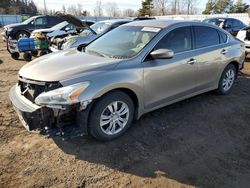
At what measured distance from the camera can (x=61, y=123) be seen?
3.28 m

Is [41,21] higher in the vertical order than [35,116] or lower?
higher

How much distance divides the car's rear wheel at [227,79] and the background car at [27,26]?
522 inches

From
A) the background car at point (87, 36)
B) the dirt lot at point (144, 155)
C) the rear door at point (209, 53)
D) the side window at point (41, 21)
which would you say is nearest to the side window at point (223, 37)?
the rear door at point (209, 53)

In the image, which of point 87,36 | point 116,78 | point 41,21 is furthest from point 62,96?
point 41,21

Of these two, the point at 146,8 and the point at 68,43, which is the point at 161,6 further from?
the point at 68,43

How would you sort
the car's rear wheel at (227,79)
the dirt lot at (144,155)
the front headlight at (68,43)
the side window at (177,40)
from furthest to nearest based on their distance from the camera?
the front headlight at (68,43) < the car's rear wheel at (227,79) < the side window at (177,40) < the dirt lot at (144,155)

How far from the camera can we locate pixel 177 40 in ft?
14.2

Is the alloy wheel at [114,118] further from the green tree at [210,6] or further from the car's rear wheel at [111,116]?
the green tree at [210,6]

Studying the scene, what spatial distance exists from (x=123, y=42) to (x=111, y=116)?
136cm

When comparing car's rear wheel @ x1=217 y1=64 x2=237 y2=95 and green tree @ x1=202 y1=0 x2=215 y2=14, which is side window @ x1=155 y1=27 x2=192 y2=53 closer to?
car's rear wheel @ x1=217 y1=64 x2=237 y2=95

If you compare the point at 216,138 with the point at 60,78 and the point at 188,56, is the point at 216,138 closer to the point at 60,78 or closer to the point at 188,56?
the point at 188,56

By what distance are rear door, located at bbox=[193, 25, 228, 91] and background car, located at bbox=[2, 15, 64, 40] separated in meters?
13.2

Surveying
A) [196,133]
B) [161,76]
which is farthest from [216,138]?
[161,76]

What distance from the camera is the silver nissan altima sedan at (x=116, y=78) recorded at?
10.4ft
